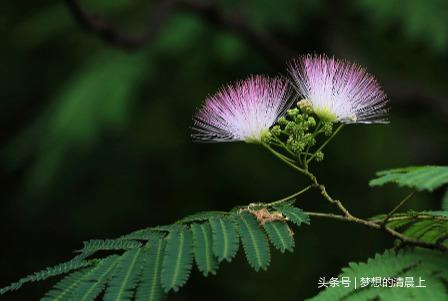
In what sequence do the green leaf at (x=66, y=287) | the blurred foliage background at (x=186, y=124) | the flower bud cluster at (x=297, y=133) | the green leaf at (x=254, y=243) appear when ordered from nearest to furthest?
the green leaf at (x=66, y=287) < the green leaf at (x=254, y=243) < the flower bud cluster at (x=297, y=133) < the blurred foliage background at (x=186, y=124)

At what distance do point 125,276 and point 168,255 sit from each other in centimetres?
14

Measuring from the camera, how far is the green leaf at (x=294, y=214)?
2338 millimetres

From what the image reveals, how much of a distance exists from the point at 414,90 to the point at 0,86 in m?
4.93

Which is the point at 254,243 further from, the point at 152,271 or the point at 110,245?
the point at 110,245

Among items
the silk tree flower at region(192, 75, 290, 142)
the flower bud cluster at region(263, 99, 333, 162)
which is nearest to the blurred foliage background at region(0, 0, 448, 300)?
the silk tree flower at region(192, 75, 290, 142)

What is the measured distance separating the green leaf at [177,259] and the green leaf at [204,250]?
0.02 m

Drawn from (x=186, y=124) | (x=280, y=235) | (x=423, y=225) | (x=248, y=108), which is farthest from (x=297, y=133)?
(x=186, y=124)

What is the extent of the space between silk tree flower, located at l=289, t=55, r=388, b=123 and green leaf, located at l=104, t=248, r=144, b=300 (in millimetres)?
721

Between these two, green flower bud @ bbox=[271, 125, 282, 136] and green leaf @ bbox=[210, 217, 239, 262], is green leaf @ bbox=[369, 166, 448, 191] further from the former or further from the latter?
green leaf @ bbox=[210, 217, 239, 262]

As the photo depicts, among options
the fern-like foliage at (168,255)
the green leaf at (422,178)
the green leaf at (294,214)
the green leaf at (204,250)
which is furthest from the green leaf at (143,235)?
the green leaf at (422,178)

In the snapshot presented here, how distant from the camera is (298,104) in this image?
2500 millimetres

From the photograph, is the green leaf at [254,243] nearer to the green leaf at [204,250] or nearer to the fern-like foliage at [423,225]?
the green leaf at [204,250]

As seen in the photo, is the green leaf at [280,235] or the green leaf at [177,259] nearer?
the green leaf at [177,259]

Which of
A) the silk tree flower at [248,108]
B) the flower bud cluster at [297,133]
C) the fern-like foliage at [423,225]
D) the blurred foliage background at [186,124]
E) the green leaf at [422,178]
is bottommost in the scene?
the fern-like foliage at [423,225]
